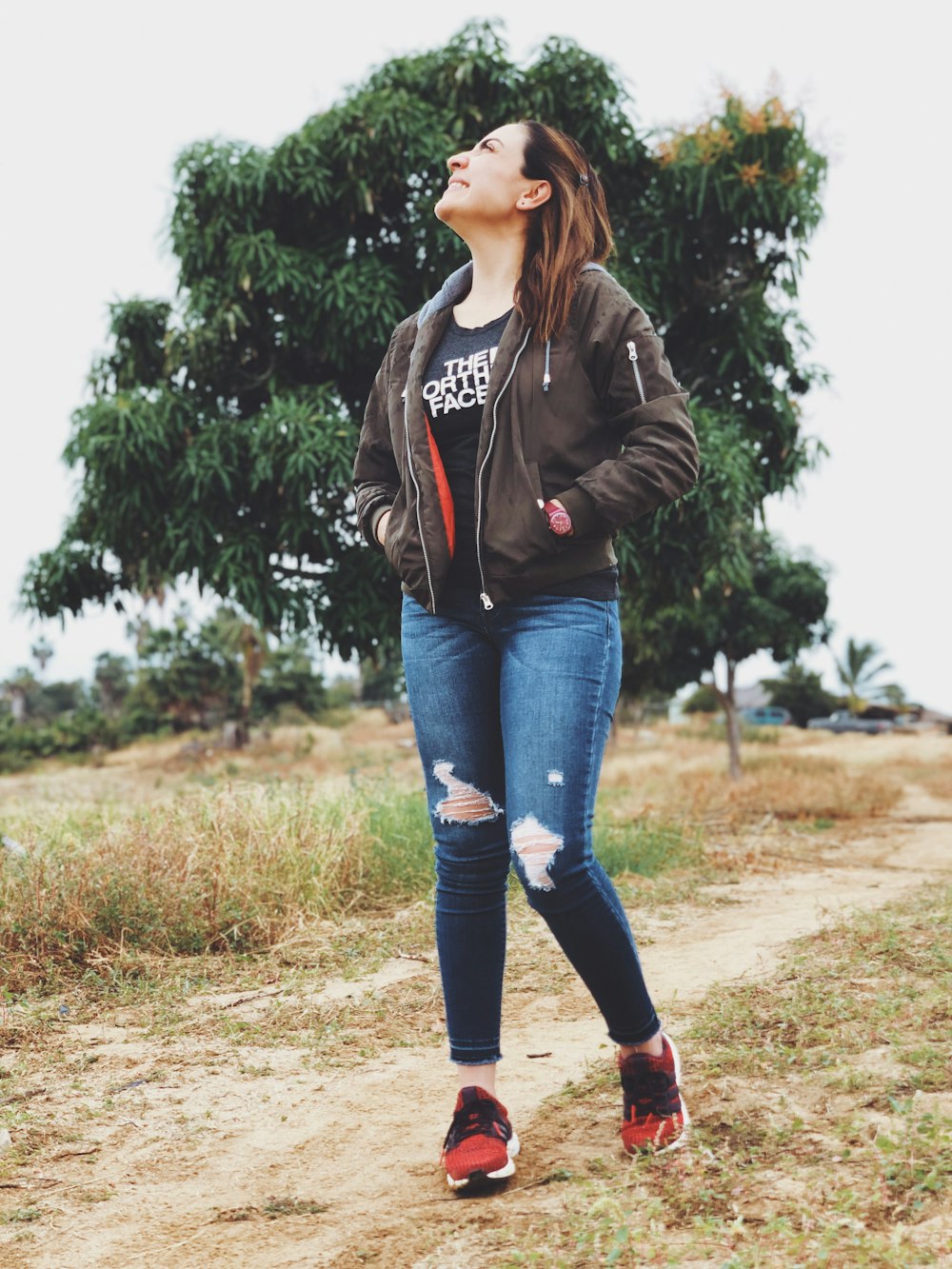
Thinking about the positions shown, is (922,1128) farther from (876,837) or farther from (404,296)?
(404,296)

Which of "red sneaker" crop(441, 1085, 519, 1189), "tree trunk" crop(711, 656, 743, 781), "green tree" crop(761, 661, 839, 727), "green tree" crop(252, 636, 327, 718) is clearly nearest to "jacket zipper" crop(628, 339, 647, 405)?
"red sneaker" crop(441, 1085, 519, 1189)

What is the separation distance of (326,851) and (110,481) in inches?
224

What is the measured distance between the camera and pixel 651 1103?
2.52 m

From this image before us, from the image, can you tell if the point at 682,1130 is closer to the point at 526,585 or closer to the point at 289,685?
the point at 526,585

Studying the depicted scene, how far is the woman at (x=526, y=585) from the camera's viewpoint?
7.95 ft

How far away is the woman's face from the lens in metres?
2.65

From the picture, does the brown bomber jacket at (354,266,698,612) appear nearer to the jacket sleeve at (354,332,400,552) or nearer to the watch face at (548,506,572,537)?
the watch face at (548,506,572,537)

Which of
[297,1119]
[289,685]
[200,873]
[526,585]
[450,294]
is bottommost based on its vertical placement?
[289,685]

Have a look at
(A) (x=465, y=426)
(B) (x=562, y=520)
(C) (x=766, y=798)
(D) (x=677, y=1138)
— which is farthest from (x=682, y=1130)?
(C) (x=766, y=798)

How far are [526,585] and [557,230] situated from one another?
0.85 m

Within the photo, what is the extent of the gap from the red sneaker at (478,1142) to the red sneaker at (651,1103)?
0.89 feet

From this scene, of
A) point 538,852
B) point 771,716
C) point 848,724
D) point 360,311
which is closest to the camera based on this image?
point 538,852

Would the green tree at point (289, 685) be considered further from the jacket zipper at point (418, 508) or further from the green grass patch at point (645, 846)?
the jacket zipper at point (418, 508)

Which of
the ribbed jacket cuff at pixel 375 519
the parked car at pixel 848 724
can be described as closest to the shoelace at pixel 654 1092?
the ribbed jacket cuff at pixel 375 519
